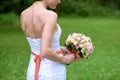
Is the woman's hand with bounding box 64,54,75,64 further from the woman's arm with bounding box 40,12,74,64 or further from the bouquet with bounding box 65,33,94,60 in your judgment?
the woman's arm with bounding box 40,12,74,64

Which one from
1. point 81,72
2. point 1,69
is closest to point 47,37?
point 81,72

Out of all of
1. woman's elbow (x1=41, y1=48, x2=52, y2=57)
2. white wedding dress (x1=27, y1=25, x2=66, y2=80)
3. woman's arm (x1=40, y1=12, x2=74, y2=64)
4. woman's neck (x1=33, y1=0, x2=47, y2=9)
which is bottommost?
white wedding dress (x1=27, y1=25, x2=66, y2=80)

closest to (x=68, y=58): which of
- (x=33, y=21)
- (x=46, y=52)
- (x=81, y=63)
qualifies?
(x=46, y=52)

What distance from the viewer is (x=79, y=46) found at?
14.8 ft

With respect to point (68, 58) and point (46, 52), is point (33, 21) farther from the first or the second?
point (68, 58)

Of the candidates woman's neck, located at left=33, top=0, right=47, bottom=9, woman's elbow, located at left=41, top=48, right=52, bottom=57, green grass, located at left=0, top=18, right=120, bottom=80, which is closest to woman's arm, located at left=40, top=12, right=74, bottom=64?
woman's elbow, located at left=41, top=48, right=52, bottom=57

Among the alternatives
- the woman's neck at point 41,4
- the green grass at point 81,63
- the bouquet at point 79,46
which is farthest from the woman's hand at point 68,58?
the green grass at point 81,63

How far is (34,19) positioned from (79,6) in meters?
29.7

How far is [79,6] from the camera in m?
33.6

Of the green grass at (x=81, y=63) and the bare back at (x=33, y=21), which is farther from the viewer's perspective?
the green grass at (x=81, y=63)

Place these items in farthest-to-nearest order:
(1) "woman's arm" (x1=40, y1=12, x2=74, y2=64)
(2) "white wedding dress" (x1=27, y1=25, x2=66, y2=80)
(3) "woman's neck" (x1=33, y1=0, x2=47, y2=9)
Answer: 1. (2) "white wedding dress" (x1=27, y1=25, x2=66, y2=80)
2. (3) "woman's neck" (x1=33, y1=0, x2=47, y2=9)
3. (1) "woman's arm" (x1=40, y1=12, x2=74, y2=64)

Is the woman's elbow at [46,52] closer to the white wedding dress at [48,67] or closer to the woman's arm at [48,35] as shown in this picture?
the woman's arm at [48,35]

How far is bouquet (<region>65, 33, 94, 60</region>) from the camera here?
4.49 meters

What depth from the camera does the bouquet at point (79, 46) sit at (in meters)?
4.49
